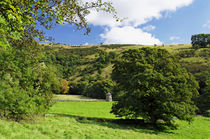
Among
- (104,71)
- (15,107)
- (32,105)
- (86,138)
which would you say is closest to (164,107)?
(86,138)

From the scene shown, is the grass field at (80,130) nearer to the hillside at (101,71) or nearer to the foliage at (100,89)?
the hillside at (101,71)

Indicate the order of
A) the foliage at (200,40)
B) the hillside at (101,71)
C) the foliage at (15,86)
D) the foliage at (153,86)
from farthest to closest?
1. the foliage at (200,40)
2. the hillside at (101,71)
3. the foliage at (153,86)
4. the foliage at (15,86)

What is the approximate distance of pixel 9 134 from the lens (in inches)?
319

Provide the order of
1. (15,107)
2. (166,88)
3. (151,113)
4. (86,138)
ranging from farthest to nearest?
(151,113)
(166,88)
(15,107)
(86,138)

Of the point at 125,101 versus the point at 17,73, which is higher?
the point at 17,73

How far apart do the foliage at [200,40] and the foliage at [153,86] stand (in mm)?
140391

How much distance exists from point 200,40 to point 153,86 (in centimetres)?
15646

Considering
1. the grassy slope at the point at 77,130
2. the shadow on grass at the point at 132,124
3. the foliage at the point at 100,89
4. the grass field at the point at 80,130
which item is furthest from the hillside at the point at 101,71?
the grassy slope at the point at 77,130

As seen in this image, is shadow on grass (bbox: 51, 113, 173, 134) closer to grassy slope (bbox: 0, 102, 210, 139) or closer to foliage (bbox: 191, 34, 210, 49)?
grassy slope (bbox: 0, 102, 210, 139)

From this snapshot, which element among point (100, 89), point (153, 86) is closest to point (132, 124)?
point (153, 86)

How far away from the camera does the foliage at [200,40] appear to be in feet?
471

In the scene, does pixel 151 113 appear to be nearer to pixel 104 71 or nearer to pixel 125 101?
pixel 125 101

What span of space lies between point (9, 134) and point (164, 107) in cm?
1863

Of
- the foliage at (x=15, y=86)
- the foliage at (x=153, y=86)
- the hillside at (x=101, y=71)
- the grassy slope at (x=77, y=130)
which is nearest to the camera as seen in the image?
the grassy slope at (x=77, y=130)
